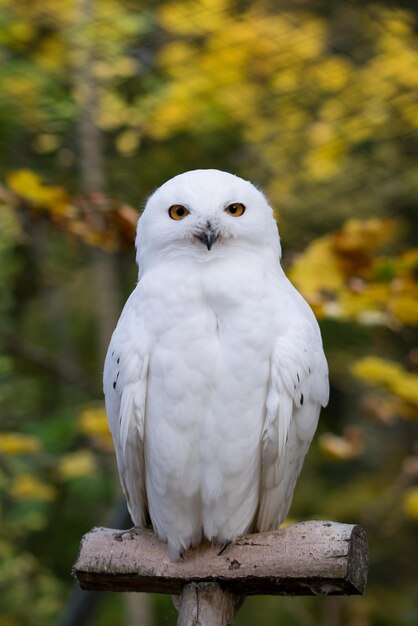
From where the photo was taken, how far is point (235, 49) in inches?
162

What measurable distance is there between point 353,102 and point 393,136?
22 centimetres

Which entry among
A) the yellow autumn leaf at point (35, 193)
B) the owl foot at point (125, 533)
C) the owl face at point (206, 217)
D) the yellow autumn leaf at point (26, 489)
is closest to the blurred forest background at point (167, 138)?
the yellow autumn leaf at point (26, 489)

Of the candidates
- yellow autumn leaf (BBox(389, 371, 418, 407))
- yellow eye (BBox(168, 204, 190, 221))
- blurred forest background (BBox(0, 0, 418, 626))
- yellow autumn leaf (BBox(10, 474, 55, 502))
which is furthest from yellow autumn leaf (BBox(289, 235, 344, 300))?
yellow autumn leaf (BBox(10, 474, 55, 502))

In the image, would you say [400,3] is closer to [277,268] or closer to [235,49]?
[235,49]

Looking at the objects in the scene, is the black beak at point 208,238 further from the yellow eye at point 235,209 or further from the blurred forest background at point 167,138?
the blurred forest background at point 167,138

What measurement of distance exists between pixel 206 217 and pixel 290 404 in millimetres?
459

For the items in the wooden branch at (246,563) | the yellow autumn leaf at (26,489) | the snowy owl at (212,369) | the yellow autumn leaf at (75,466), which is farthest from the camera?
the yellow autumn leaf at (26,489)

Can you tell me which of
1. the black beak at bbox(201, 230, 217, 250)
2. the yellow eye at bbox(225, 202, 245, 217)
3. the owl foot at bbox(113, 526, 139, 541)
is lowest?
the owl foot at bbox(113, 526, 139, 541)

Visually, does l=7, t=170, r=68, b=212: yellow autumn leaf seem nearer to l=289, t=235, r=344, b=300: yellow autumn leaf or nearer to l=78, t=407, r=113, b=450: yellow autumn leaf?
l=289, t=235, r=344, b=300: yellow autumn leaf

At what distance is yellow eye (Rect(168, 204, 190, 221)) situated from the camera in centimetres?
214

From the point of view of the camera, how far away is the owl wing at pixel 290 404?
2.06 metres

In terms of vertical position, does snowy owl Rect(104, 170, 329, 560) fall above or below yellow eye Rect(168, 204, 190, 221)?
below

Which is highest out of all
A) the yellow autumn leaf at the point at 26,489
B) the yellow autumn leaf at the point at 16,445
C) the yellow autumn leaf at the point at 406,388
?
the yellow autumn leaf at the point at 406,388

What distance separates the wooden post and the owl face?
2.16ft
